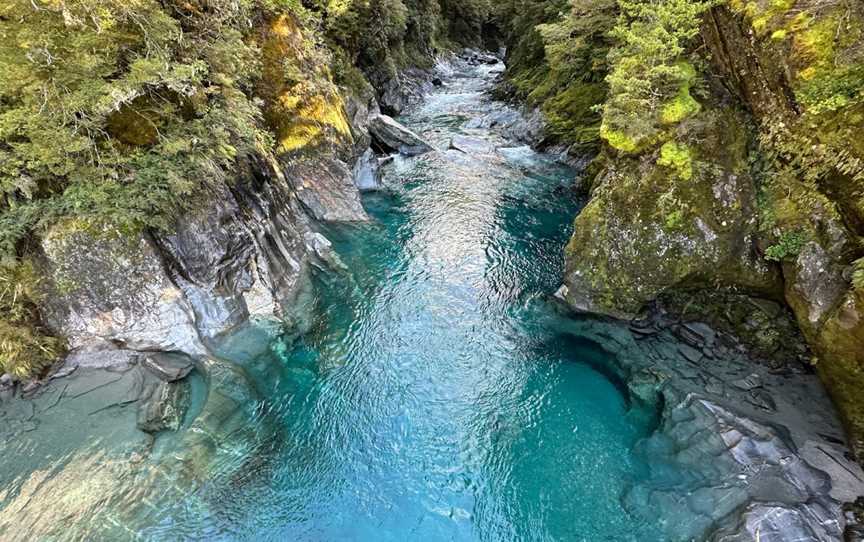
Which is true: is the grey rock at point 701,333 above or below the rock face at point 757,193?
below

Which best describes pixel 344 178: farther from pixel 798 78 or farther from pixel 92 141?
pixel 798 78

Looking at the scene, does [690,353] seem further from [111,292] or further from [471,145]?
[471,145]

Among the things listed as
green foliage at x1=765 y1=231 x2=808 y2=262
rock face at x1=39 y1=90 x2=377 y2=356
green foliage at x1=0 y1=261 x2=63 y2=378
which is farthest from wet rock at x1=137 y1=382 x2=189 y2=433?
green foliage at x1=765 y1=231 x2=808 y2=262

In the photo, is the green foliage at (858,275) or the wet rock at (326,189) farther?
the wet rock at (326,189)

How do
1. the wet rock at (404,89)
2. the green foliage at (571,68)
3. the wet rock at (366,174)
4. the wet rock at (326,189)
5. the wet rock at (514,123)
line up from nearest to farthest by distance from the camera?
the wet rock at (326,189) < the green foliage at (571,68) < the wet rock at (366,174) < the wet rock at (514,123) < the wet rock at (404,89)

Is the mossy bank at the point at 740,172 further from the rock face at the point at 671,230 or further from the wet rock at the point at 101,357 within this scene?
the wet rock at the point at 101,357

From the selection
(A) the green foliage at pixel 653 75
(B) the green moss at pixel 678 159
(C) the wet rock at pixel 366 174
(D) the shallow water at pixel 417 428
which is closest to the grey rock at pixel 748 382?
(D) the shallow water at pixel 417 428

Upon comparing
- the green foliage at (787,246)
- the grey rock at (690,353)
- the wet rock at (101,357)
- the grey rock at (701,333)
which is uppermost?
the wet rock at (101,357)

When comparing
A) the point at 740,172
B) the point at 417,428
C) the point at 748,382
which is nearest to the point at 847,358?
the point at 748,382
